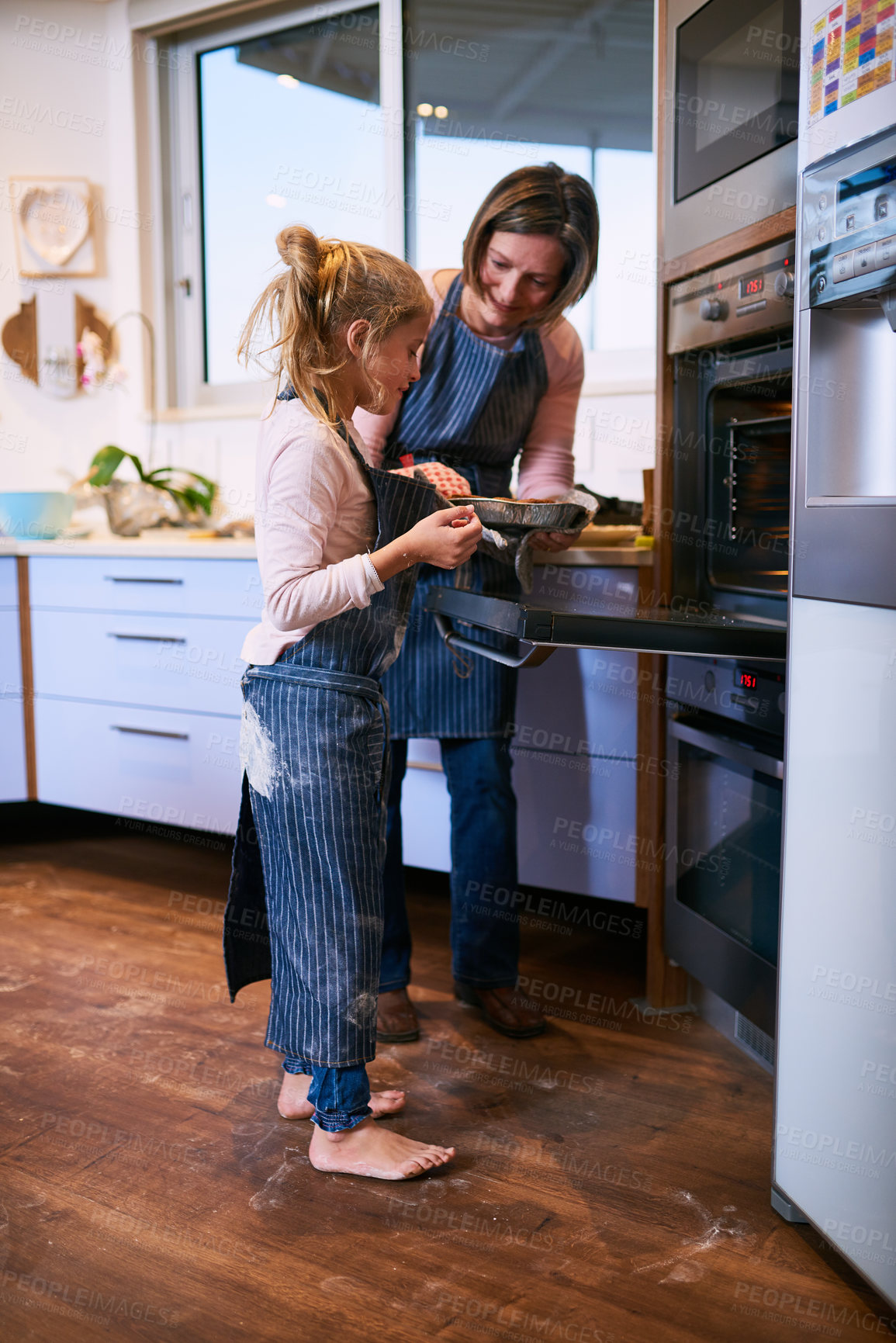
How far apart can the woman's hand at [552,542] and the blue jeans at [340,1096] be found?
2.63 ft

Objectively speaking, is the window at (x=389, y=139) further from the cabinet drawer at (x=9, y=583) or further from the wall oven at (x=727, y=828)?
the wall oven at (x=727, y=828)

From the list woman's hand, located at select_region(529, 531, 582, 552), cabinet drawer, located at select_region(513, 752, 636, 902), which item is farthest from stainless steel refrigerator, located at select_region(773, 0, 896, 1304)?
cabinet drawer, located at select_region(513, 752, 636, 902)

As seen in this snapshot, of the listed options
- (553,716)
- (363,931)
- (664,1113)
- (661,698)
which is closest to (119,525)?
(553,716)

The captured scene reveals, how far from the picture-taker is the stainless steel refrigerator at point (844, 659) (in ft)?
3.23

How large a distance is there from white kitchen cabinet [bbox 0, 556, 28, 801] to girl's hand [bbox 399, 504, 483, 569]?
1666mm

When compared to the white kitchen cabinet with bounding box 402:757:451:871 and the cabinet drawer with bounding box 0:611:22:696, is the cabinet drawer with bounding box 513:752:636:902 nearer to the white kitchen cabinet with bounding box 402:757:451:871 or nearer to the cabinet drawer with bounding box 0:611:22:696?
the white kitchen cabinet with bounding box 402:757:451:871

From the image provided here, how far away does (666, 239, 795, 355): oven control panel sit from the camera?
132cm

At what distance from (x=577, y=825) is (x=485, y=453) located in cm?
68

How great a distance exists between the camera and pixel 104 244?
119 inches

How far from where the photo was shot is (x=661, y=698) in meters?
1.73

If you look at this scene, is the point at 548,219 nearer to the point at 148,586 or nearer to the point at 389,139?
the point at 148,586

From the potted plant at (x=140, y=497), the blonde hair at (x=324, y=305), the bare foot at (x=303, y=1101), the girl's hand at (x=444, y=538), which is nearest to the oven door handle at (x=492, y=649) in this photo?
the girl's hand at (x=444, y=538)

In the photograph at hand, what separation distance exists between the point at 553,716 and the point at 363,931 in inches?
29.2

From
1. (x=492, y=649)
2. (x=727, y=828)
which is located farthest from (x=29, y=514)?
A: (x=727, y=828)
